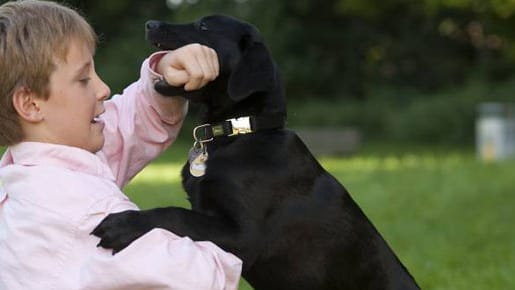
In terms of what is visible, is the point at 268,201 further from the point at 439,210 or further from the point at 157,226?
the point at 439,210

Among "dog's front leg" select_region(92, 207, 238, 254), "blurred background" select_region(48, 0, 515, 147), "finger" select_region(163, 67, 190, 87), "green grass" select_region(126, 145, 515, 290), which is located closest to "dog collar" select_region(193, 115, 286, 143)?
"dog's front leg" select_region(92, 207, 238, 254)

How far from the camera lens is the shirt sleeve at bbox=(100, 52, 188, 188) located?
9.62ft

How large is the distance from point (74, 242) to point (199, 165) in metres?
0.81

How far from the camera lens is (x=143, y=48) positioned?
31.2m

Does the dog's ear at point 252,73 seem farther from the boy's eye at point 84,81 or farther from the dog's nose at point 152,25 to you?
the boy's eye at point 84,81

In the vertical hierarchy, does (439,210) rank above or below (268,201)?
below

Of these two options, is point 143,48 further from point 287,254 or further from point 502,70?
point 287,254

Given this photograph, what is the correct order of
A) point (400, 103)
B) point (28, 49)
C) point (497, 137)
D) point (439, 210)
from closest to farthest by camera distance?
point (28, 49) → point (439, 210) → point (497, 137) → point (400, 103)

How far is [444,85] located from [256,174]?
2988cm

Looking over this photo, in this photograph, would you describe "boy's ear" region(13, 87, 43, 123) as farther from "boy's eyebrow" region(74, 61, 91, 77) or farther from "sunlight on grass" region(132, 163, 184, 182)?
"sunlight on grass" region(132, 163, 184, 182)

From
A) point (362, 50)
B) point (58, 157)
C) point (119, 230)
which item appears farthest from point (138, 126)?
point (362, 50)

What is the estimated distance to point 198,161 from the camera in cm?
306

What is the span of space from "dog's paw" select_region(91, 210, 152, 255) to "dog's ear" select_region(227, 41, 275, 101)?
800 mm

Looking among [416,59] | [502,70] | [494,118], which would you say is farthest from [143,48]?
[494,118]
